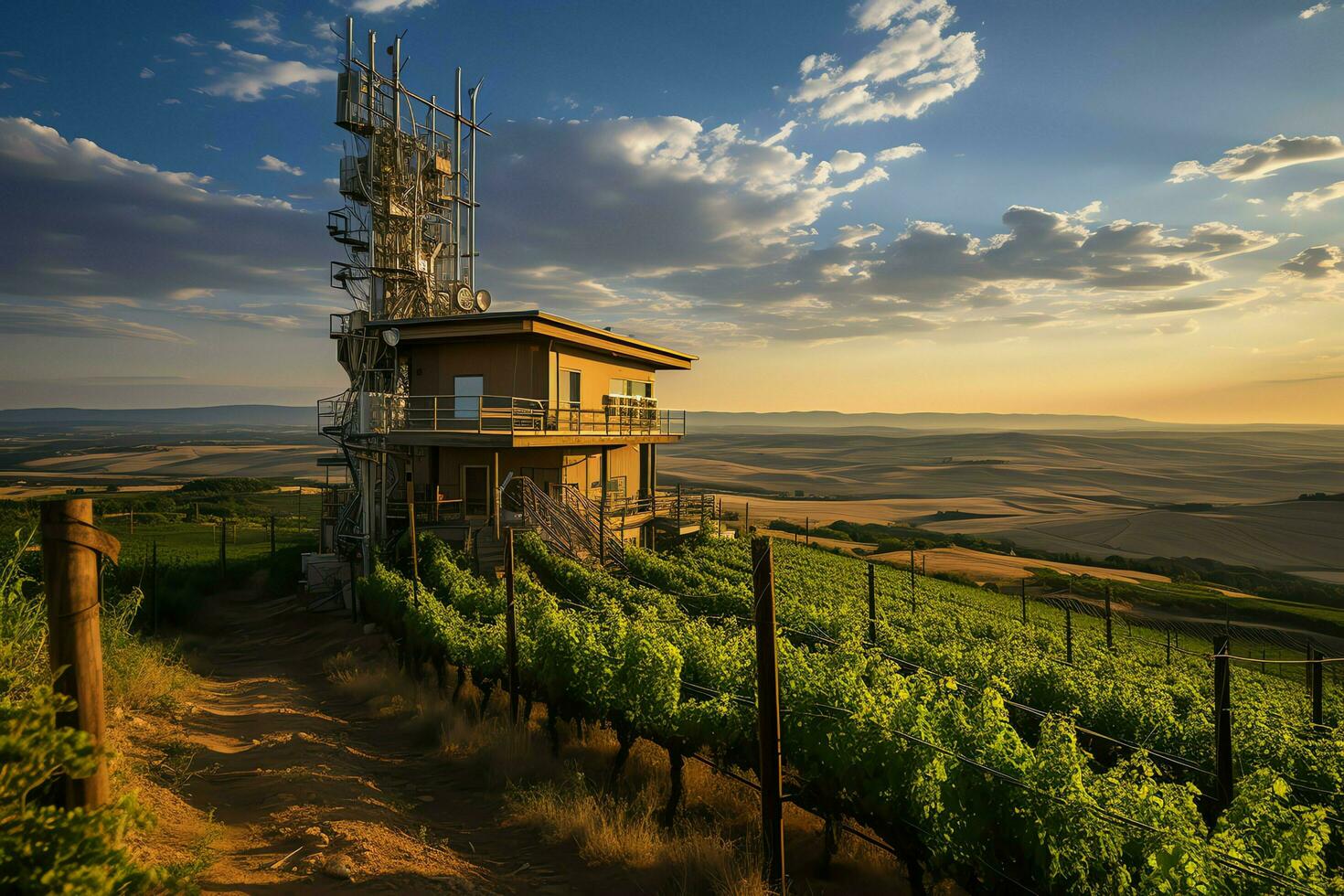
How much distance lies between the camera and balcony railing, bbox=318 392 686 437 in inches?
1009

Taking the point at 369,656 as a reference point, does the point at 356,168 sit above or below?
above

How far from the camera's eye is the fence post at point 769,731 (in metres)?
7.46

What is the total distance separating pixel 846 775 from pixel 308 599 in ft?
89.1

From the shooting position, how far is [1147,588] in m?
44.4

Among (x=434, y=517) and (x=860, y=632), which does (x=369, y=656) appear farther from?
(x=860, y=632)

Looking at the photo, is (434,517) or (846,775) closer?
(846,775)

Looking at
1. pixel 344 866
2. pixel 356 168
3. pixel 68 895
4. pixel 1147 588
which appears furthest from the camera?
pixel 1147 588

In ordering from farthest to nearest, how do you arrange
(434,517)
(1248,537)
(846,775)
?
1. (1248,537)
2. (434,517)
3. (846,775)

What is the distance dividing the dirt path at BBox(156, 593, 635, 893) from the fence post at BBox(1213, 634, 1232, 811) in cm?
691

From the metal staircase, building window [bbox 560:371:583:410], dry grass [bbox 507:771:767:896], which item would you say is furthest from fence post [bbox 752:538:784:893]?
building window [bbox 560:371:583:410]

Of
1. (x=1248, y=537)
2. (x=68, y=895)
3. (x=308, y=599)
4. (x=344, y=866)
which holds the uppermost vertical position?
(x=68, y=895)

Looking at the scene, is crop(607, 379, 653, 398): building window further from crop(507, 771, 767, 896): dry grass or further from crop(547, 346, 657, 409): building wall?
crop(507, 771, 767, 896): dry grass

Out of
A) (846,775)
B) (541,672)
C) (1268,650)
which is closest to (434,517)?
A: (541,672)

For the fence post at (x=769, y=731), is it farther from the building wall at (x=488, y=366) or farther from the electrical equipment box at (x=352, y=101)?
the electrical equipment box at (x=352, y=101)
